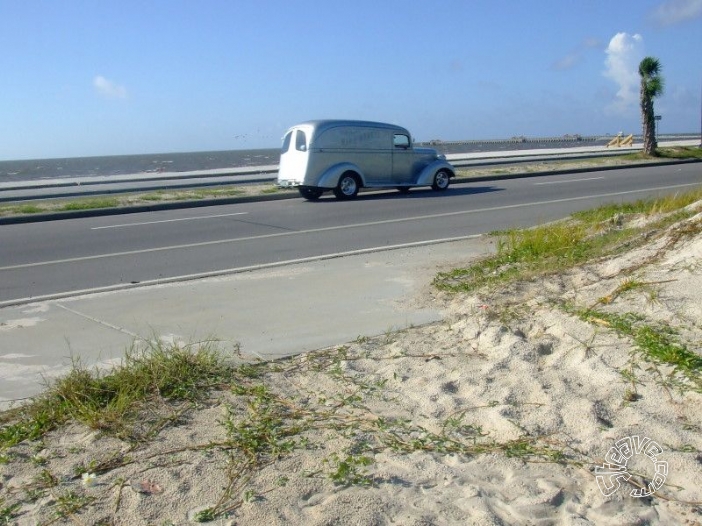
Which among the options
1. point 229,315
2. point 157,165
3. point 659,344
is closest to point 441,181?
point 229,315

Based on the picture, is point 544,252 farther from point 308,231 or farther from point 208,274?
point 308,231

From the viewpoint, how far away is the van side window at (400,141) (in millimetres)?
21016

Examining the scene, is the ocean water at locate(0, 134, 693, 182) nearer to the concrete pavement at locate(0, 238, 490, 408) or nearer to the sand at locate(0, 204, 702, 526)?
the concrete pavement at locate(0, 238, 490, 408)

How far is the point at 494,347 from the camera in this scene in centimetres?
555

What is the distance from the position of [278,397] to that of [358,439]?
0.80 m

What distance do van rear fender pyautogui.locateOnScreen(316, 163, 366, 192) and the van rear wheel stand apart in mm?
365

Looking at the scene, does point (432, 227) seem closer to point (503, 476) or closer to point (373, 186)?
point (373, 186)

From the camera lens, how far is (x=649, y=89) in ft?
116

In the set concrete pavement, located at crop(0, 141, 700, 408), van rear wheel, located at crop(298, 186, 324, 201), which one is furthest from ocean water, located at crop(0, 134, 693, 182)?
concrete pavement, located at crop(0, 141, 700, 408)

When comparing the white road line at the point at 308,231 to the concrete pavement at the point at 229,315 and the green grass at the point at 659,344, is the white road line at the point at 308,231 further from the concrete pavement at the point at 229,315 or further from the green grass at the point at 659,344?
the green grass at the point at 659,344

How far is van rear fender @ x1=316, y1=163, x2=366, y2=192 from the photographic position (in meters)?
19.6

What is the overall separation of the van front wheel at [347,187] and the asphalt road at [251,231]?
0.74ft

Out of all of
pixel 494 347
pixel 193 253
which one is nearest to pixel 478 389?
pixel 494 347

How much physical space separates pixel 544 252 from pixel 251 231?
264 inches
